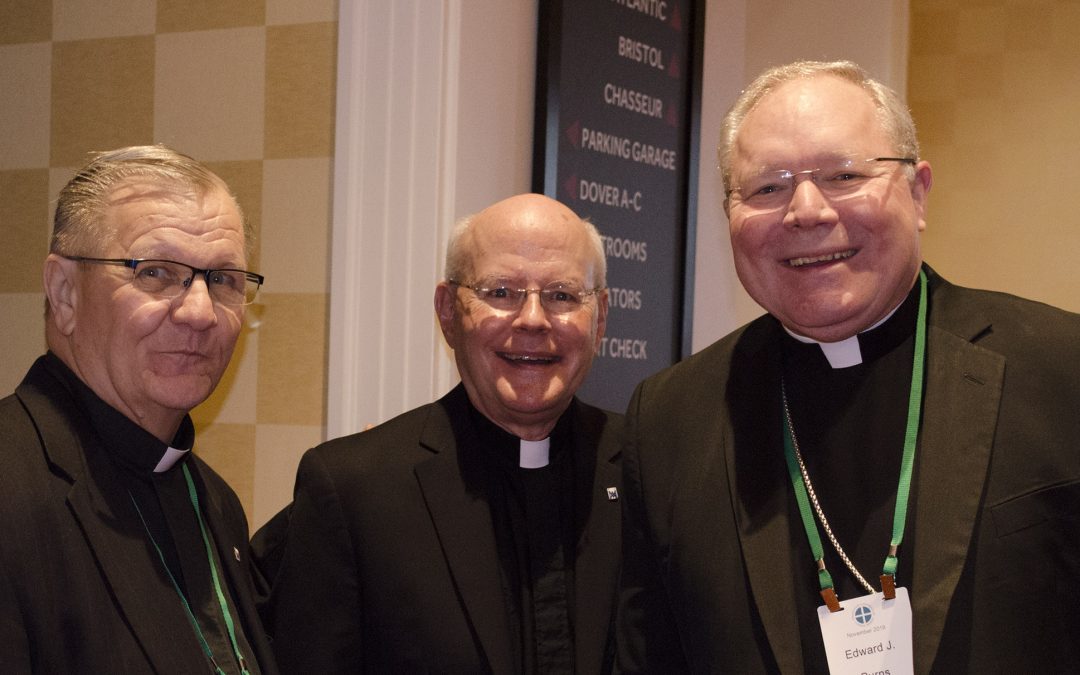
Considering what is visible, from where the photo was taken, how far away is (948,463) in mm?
1705

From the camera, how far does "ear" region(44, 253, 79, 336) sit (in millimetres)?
1864

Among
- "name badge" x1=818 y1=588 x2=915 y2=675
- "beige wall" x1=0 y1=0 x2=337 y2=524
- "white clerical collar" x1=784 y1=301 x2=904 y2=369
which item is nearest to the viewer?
"name badge" x1=818 y1=588 x2=915 y2=675

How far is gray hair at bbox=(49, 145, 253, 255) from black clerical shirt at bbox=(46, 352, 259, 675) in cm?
21

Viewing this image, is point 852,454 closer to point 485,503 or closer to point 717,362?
point 717,362

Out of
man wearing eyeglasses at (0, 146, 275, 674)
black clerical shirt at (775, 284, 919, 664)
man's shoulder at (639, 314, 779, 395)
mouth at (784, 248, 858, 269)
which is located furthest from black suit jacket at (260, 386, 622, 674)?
mouth at (784, 248, 858, 269)

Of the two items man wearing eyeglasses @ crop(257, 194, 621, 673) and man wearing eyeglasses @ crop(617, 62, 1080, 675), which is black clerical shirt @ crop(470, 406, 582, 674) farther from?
man wearing eyeglasses @ crop(617, 62, 1080, 675)

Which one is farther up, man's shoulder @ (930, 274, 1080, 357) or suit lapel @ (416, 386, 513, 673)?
man's shoulder @ (930, 274, 1080, 357)

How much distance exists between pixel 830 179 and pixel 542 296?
763mm

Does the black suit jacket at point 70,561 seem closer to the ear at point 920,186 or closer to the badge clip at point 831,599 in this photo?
the badge clip at point 831,599

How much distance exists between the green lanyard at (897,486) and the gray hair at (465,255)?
0.69m

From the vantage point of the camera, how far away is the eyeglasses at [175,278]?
6.07 ft

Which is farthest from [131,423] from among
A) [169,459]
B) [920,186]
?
[920,186]

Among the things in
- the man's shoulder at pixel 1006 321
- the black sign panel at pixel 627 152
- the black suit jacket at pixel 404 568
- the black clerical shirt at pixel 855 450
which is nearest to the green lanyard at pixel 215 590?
the black suit jacket at pixel 404 568

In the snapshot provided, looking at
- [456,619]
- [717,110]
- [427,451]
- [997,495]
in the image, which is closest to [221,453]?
[427,451]
